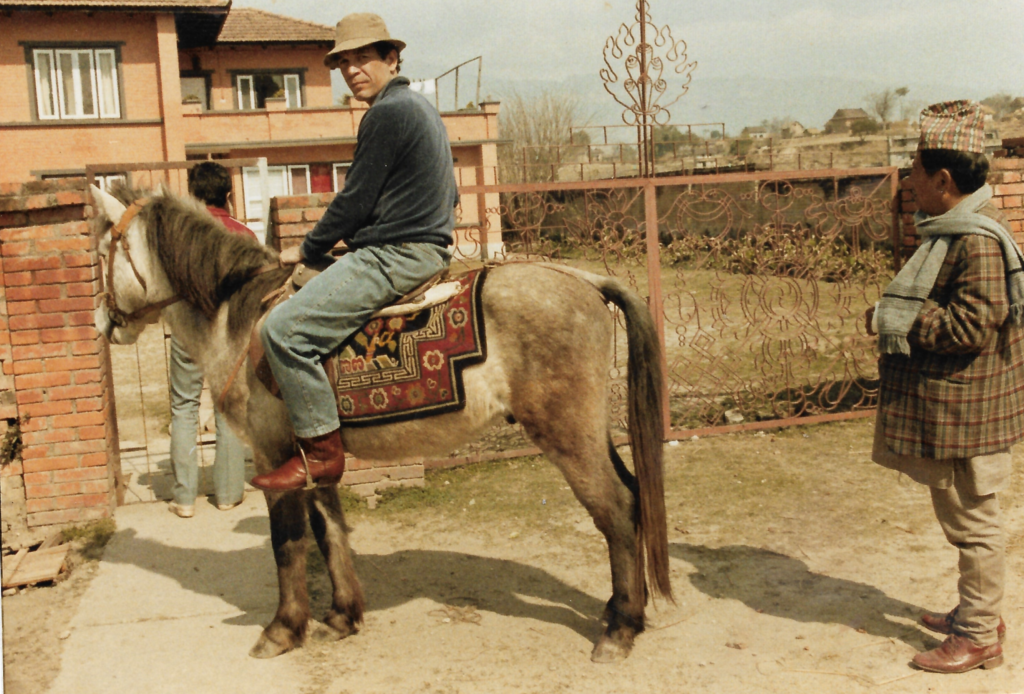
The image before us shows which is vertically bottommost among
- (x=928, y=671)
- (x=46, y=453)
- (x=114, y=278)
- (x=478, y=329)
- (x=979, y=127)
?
(x=928, y=671)

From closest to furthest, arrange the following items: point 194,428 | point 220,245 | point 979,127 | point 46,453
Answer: point 979,127 → point 220,245 → point 46,453 → point 194,428

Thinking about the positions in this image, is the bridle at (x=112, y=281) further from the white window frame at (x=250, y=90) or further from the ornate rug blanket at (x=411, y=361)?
the white window frame at (x=250, y=90)

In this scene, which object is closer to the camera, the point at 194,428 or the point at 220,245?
the point at 220,245

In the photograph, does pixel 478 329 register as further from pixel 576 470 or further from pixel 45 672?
pixel 45 672

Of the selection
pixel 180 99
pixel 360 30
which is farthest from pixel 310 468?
pixel 180 99

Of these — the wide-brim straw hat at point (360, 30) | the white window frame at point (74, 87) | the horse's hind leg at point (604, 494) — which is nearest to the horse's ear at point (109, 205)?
the wide-brim straw hat at point (360, 30)

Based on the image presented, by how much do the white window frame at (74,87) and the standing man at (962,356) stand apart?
81.8ft

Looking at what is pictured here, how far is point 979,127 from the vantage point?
3354 millimetres

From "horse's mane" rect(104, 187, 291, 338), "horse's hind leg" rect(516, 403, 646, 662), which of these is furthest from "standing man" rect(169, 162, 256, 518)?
"horse's hind leg" rect(516, 403, 646, 662)

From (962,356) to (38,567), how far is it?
15.7ft

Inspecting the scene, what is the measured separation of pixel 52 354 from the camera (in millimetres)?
5434

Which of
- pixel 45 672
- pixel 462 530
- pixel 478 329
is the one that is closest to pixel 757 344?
pixel 462 530

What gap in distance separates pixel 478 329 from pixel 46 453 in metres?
3.40

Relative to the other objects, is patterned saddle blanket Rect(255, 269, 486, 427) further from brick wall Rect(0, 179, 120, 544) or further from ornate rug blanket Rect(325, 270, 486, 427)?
brick wall Rect(0, 179, 120, 544)
